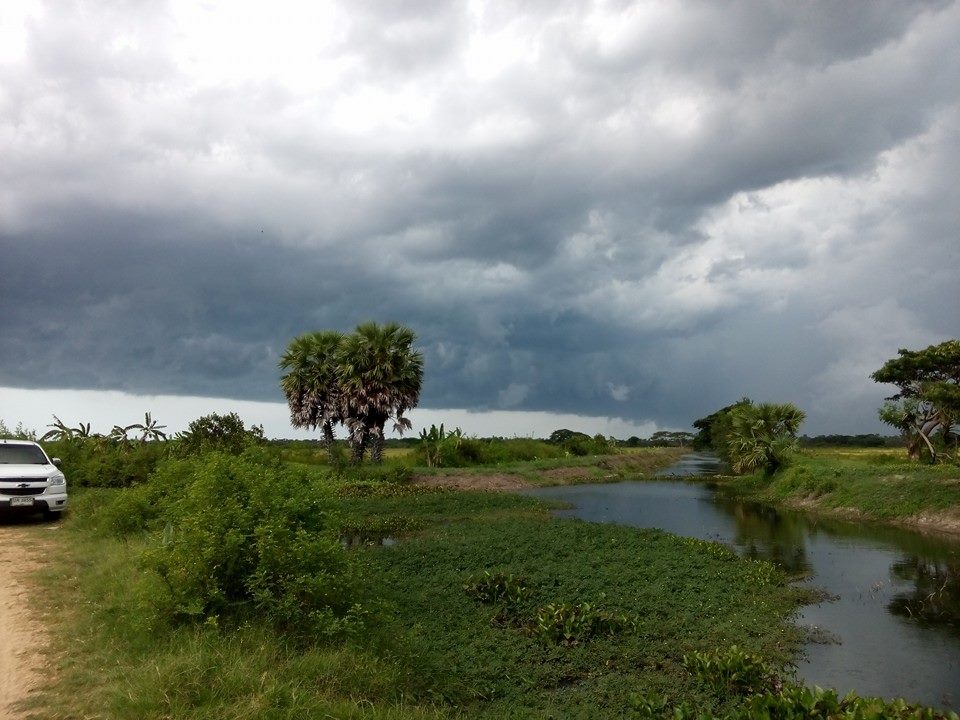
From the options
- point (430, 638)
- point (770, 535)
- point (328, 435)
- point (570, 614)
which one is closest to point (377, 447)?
point (328, 435)

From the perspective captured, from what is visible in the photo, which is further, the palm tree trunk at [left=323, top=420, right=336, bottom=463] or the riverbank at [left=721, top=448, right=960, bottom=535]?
the palm tree trunk at [left=323, top=420, right=336, bottom=463]

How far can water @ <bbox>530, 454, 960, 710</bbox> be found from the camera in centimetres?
985

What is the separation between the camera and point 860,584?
51.8 ft

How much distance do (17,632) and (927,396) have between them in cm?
3980

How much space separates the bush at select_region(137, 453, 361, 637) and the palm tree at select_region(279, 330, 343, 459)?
38719mm

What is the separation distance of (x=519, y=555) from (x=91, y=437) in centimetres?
2269

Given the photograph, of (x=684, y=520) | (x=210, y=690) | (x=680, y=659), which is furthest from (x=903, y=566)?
(x=210, y=690)

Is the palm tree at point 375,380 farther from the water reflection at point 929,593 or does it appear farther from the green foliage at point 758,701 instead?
the green foliage at point 758,701

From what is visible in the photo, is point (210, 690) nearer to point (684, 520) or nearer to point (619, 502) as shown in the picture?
point (684, 520)

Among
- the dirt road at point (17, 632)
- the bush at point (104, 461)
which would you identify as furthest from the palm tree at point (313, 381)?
the dirt road at point (17, 632)

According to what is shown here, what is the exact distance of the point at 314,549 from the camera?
7957 millimetres

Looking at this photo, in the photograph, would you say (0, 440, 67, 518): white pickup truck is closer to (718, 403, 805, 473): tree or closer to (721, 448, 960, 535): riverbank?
(721, 448, 960, 535): riverbank

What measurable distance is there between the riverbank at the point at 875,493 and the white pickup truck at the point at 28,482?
84.2 ft

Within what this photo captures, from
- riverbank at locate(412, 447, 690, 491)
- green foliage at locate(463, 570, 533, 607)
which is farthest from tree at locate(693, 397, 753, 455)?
green foliage at locate(463, 570, 533, 607)
